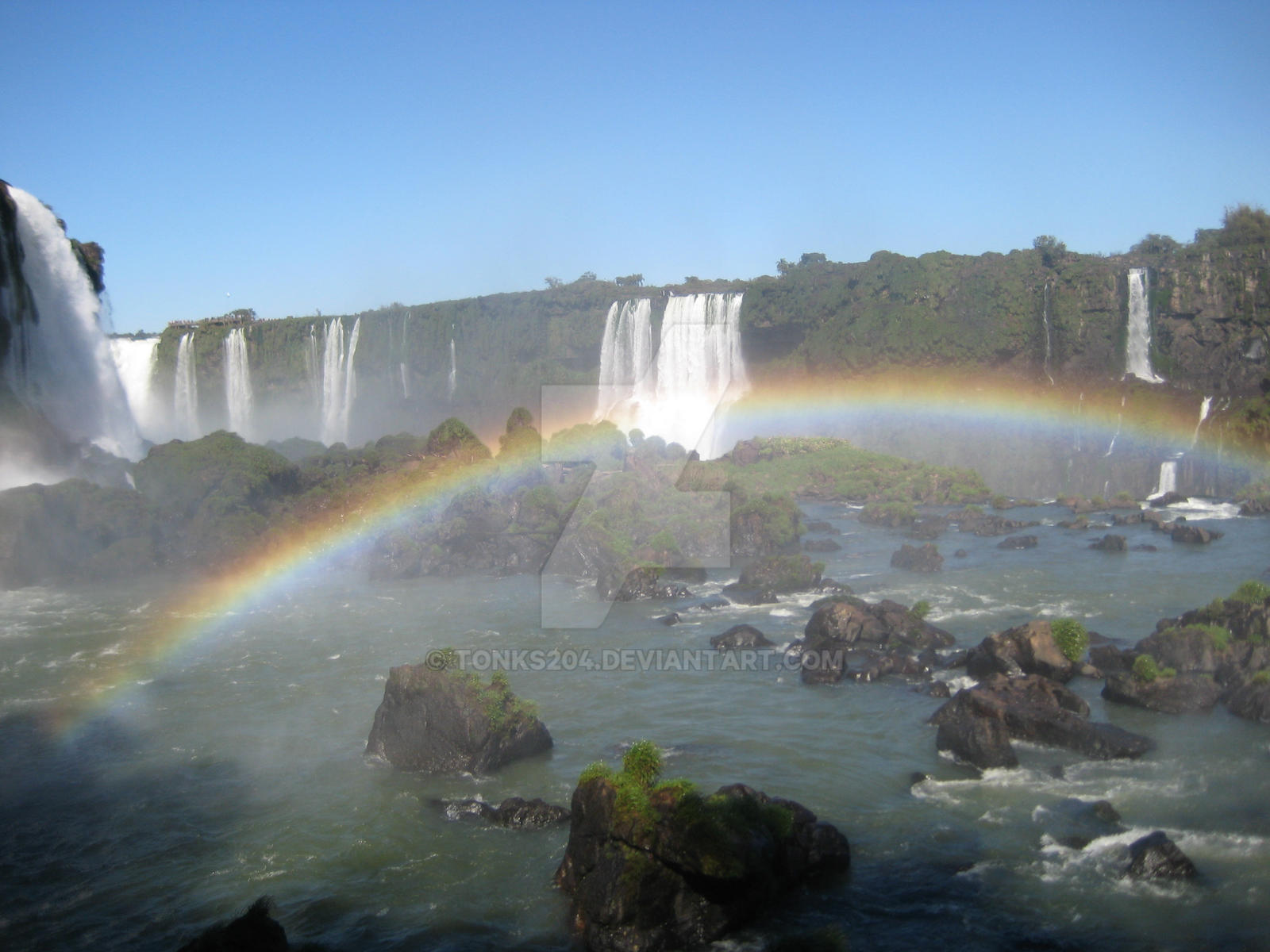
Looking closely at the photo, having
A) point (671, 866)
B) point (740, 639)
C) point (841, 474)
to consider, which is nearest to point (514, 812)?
point (671, 866)

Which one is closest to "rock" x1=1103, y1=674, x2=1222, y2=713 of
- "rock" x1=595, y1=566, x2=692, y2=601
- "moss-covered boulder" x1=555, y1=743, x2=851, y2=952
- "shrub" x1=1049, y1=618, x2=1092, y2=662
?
"shrub" x1=1049, y1=618, x2=1092, y2=662

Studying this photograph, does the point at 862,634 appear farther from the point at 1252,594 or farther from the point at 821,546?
the point at 821,546

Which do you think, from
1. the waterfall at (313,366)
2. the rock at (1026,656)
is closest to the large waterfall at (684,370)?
the waterfall at (313,366)

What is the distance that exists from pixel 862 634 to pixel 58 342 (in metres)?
41.0

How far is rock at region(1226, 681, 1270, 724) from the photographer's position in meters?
15.2

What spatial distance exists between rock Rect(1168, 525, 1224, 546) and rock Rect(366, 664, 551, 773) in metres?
24.6

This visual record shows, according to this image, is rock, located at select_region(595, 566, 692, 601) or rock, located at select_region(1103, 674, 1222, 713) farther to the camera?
rock, located at select_region(595, 566, 692, 601)

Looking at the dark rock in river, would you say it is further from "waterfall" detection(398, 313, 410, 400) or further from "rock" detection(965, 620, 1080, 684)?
"waterfall" detection(398, 313, 410, 400)

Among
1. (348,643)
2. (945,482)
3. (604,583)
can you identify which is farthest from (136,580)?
(945,482)

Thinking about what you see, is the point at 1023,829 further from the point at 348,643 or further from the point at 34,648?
the point at 34,648

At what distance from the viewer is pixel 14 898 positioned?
12.1 meters

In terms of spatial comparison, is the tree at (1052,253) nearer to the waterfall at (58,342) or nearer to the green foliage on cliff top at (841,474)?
the green foliage on cliff top at (841,474)

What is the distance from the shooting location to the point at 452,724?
1505cm

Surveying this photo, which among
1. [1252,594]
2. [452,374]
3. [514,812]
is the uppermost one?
[452,374]
